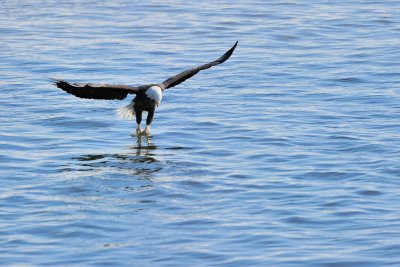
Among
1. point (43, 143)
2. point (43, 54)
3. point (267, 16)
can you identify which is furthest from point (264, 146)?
point (267, 16)

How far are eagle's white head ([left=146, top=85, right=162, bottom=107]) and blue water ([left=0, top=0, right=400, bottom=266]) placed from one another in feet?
1.64

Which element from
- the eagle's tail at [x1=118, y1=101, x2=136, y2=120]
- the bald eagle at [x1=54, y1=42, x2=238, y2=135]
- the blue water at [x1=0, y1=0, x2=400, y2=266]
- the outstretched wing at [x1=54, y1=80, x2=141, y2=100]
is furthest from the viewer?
the eagle's tail at [x1=118, y1=101, x2=136, y2=120]

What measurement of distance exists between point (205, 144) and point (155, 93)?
3.60 feet

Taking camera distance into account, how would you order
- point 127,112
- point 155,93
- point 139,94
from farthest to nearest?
point 127,112 → point 139,94 → point 155,93

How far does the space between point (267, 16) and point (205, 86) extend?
7.47m

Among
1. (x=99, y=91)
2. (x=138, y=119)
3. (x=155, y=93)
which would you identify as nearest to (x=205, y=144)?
(x=155, y=93)

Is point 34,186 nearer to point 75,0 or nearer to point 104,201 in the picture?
point 104,201

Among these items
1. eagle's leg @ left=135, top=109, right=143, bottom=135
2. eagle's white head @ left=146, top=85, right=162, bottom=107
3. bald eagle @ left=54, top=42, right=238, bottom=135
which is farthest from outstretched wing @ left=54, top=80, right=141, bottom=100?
eagle's leg @ left=135, top=109, right=143, bottom=135

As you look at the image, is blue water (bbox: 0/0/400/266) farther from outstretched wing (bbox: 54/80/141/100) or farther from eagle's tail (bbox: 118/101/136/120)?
outstretched wing (bbox: 54/80/141/100)

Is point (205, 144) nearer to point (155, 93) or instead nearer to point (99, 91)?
point (155, 93)

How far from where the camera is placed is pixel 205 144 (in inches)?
548

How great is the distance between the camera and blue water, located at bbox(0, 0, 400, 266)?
31.9 feet

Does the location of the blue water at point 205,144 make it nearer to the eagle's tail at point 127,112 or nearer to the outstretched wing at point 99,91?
the eagle's tail at point 127,112

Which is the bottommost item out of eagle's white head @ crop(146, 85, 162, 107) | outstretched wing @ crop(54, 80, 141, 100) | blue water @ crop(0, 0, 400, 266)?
blue water @ crop(0, 0, 400, 266)
